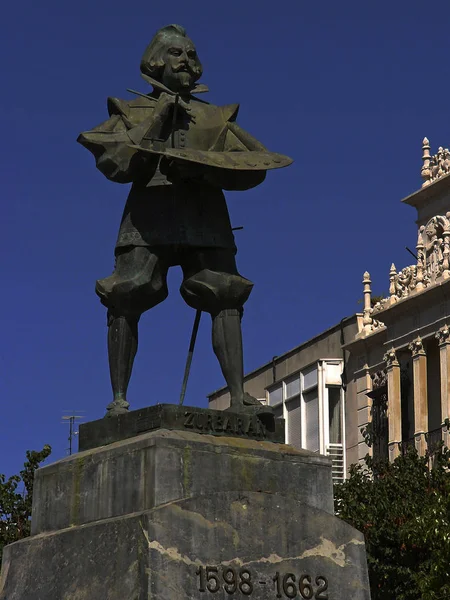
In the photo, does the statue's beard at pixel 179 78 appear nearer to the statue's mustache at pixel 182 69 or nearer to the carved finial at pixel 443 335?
the statue's mustache at pixel 182 69

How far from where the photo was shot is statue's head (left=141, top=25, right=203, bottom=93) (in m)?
11.8

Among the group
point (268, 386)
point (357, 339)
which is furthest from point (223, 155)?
point (268, 386)

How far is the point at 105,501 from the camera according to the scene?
423 inches

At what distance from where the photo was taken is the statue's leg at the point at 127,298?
1149 centimetres

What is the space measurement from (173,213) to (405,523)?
17586 millimetres

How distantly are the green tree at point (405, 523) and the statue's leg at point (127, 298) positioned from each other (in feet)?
49.7

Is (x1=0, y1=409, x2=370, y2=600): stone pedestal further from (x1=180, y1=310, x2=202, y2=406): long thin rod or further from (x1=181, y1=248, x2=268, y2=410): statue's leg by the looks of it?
(x1=181, y1=248, x2=268, y2=410): statue's leg

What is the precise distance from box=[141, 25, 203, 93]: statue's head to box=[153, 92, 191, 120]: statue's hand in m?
0.12

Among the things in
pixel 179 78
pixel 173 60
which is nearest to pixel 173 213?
pixel 179 78

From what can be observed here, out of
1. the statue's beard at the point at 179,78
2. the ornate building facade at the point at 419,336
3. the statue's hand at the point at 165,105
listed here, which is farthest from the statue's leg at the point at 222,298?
the ornate building facade at the point at 419,336

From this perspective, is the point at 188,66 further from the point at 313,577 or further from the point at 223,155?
the point at 313,577

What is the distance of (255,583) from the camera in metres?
10.5

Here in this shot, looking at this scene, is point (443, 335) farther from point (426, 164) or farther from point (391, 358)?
point (426, 164)

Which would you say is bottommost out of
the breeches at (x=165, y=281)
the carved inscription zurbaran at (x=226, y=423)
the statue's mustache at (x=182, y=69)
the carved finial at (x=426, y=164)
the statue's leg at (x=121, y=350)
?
the carved inscription zurbaran at (x=226, y=423)
